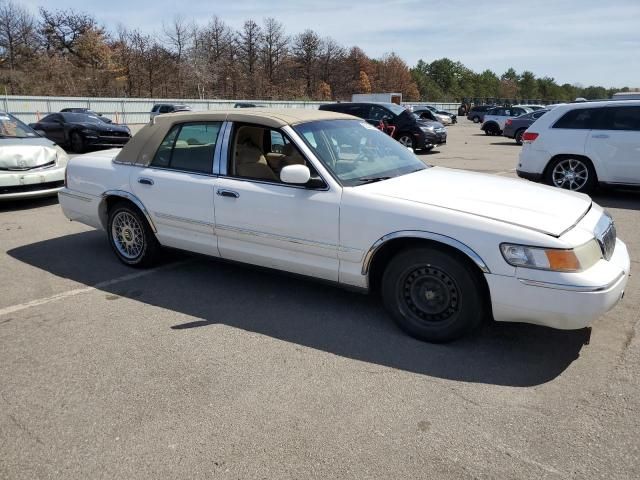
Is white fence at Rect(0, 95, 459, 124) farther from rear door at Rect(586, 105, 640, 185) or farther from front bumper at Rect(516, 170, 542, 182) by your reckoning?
rear door at Rect(586, 105, 640, 185)

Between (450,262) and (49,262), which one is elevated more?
(450,262)

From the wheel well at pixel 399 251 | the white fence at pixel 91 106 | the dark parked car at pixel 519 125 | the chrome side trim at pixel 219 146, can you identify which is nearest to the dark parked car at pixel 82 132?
the white fence at pixel 91 106

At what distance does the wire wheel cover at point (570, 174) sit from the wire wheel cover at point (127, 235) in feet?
23.5

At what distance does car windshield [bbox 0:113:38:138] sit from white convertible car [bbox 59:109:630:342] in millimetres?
4595

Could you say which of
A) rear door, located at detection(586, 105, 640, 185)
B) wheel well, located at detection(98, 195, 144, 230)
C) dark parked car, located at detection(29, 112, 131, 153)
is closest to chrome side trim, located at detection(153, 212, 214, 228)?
wheel well, located at detection(98, 195, 144, 230)

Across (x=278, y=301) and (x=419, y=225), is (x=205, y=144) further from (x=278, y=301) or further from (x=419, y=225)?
(x=419, y=225)

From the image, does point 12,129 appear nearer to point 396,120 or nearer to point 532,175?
point 532,175

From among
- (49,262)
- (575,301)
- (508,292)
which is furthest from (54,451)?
(49,262)

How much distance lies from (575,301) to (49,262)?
5.17 m

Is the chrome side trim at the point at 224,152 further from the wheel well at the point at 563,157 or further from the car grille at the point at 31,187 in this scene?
the wheel well at the point at 563,157

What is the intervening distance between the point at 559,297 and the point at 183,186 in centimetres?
318

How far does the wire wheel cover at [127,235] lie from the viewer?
5.24 meters

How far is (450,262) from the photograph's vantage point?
3439mm

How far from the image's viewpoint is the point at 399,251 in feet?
12.2
